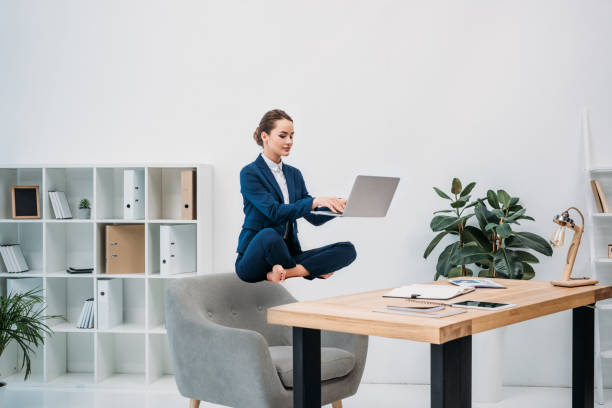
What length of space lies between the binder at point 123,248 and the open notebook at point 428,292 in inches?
101

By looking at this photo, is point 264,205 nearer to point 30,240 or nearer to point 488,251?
point 488,251

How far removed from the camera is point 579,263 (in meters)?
4.30

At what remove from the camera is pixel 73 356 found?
191 inches

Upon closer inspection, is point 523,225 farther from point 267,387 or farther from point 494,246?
point 267,387

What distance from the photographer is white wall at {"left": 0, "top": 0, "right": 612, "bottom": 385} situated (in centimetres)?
438

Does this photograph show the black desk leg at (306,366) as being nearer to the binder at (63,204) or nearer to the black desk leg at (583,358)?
the black desk leg at (583,358)

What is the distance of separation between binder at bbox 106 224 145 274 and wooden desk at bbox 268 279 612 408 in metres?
2.51

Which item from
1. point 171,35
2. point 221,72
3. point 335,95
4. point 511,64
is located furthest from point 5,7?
point 511,64

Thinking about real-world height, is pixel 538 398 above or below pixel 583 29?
below

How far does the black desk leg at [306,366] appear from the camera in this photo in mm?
2207

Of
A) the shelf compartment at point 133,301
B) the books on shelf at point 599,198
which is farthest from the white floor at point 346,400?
the books on shelf at point 599,198

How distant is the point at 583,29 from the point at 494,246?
1620 millimetres

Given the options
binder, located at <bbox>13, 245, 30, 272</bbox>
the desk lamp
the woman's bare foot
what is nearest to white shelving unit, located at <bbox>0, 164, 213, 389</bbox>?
binder, located at <bbox>13, 245, 30, 272</bbox>

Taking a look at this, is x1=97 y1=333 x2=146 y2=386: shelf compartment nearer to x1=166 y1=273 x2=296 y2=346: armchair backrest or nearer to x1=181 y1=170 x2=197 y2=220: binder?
x1=181 y1=170 x2=197 y2=220: binder
